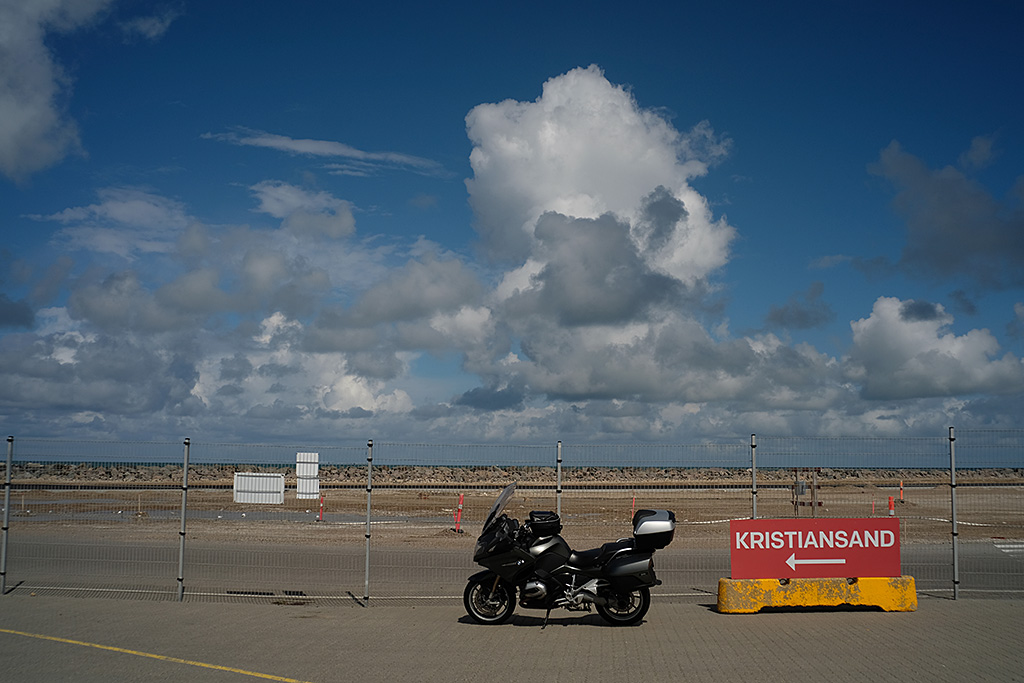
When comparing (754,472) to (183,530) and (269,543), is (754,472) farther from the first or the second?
(269,543)

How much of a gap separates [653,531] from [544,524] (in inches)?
57.7

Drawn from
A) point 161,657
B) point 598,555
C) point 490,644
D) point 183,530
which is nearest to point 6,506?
point 183,530

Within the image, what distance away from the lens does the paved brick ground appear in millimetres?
8125

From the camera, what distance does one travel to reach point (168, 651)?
9117 millimetres

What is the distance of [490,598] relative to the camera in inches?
431

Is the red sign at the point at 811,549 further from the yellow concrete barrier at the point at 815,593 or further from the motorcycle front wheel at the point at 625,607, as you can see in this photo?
the motorcycle front wheel at the point at 625,607

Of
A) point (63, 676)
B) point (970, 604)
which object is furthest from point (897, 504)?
point (63, 676)

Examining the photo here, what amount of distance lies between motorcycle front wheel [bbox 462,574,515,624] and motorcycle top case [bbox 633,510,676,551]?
6.14 feet

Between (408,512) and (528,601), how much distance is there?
25.8 m

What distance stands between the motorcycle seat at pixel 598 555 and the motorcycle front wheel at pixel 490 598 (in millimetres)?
966

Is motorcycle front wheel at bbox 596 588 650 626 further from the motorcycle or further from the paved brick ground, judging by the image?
the paved brick ground

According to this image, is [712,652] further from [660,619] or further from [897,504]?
[897,504]

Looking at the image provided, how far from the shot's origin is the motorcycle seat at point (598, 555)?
10781 mm

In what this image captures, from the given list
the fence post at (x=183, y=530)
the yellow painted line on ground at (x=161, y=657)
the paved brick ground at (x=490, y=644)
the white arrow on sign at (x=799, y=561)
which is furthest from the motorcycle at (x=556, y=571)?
the fence post at (x=183, y=530)
